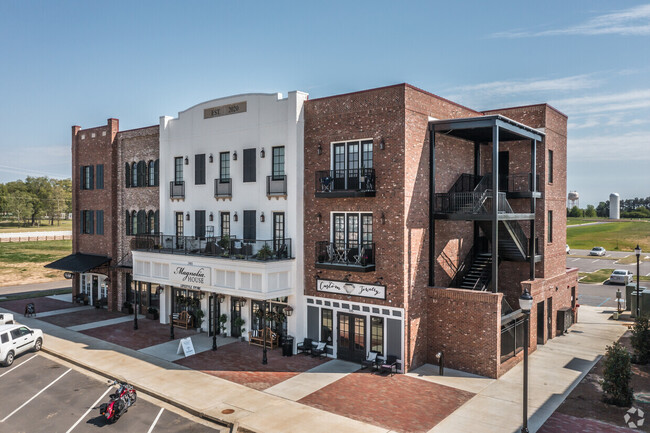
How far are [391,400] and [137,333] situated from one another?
50.7ft

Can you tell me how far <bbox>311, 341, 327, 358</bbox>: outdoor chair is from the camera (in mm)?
20828

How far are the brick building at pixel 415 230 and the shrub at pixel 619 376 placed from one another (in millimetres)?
3922

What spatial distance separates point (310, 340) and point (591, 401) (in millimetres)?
11144

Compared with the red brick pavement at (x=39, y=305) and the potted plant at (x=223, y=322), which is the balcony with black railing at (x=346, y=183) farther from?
the red brick pavement at (x=39, y=305)

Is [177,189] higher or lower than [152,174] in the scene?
lower

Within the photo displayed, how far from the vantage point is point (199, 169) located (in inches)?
1034

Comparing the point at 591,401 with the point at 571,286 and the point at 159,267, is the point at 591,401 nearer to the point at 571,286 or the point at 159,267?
the point at 571,286

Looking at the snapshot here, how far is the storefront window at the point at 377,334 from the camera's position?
64.2 feet

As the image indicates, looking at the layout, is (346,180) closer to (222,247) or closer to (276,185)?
(276,185)

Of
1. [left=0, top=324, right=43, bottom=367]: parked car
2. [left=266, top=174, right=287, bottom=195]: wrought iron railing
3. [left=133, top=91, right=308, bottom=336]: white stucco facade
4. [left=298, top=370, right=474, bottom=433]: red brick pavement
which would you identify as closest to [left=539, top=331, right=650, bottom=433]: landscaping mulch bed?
[left=298, top=370, right=474, bottom=433]: red brick pavement

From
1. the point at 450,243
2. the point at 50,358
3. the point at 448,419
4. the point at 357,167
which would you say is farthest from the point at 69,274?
the point at 448,419

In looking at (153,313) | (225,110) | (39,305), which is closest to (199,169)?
(225,110)

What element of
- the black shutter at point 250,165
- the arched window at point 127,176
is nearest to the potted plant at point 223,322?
the black shutter at point 250,165

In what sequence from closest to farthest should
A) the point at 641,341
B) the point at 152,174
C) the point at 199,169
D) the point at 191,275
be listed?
the point at 641,341
the point at 191,275
the point at 199,169
the point at 152,174
